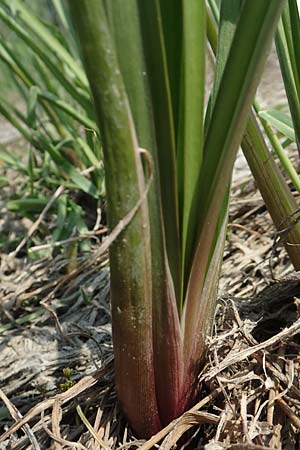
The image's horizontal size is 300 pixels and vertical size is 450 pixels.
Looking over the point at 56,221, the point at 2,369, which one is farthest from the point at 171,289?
the point at 56,221

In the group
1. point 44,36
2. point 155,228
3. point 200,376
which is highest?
point 44,36

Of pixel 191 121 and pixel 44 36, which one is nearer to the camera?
pixel 191 121

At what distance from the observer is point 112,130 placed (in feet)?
1.40

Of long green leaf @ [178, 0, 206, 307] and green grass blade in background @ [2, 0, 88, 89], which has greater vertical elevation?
green grass blade in background @ [2, 0, 88, 89]

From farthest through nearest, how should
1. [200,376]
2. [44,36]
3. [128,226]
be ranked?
[44,36]
[200,376]
[128,226]

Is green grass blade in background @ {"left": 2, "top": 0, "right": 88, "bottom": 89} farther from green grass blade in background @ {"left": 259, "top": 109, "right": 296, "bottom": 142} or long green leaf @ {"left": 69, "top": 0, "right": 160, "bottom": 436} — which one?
long green leaf @ {"left": 69, "top": 0, "right": 160, "bottom": 436}

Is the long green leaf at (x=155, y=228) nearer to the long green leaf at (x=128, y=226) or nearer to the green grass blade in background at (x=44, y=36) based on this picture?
the long green leaf at (x=128, y=226)

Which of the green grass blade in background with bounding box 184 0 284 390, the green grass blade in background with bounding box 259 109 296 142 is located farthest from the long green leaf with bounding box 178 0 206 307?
the green grass blade in background with bounding box 259 109 296 142

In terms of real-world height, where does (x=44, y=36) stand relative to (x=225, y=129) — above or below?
above

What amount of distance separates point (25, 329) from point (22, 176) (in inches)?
20.1

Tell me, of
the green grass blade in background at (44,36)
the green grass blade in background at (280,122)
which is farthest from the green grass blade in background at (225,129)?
the green grass blade in background at (44,36)

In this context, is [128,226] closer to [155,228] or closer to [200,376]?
[155,228]

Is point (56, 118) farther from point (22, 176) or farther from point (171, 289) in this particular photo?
point (171, 289)

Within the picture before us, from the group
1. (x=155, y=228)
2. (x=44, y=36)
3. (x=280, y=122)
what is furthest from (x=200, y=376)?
(x=44, y=36)
